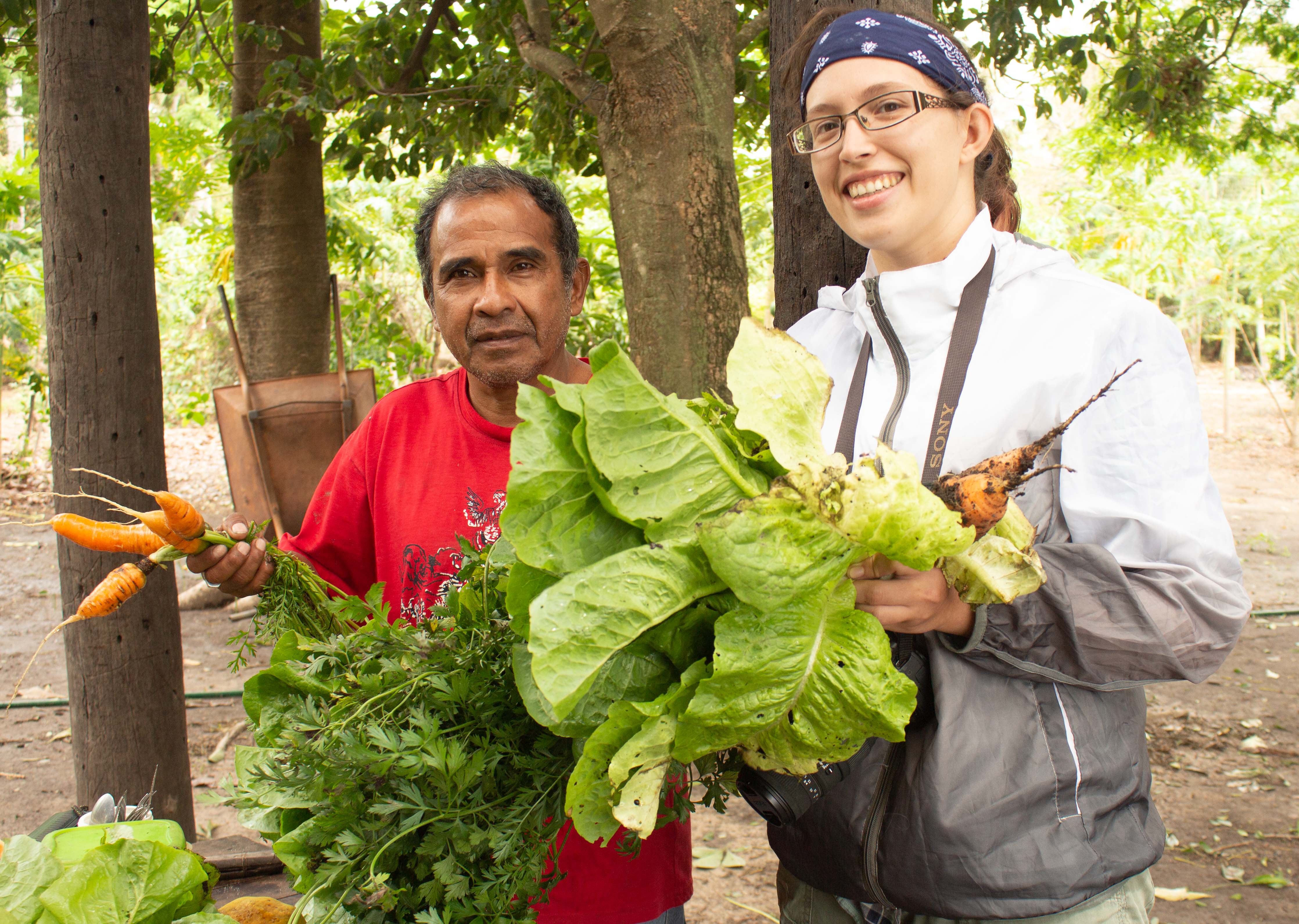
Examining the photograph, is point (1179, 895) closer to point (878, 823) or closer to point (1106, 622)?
point (878, 823)

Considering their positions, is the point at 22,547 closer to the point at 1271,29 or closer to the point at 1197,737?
the point at 1197,737

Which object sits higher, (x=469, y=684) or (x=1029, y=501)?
(x=1029, y=501)

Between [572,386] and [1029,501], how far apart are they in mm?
799

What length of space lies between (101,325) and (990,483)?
2680 millimetres

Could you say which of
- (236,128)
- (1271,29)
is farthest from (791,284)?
(1271,29)

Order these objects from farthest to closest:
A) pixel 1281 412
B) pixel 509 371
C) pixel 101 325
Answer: pixel 1281 412, pixel 101 325, pixel 509 371

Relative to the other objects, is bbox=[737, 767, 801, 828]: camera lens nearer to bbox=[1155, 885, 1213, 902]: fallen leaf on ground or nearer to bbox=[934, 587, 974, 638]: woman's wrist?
bbox=[934, 587, 974, 638]: woman's wrist

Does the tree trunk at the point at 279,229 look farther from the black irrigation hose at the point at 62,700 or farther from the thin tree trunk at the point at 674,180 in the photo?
the thin tree trunk at the point at 674,180

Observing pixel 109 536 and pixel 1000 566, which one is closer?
pixel 1000 566

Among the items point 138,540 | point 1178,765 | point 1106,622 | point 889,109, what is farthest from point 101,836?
point 1178,765

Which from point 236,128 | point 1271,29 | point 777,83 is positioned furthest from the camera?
point 1271,29

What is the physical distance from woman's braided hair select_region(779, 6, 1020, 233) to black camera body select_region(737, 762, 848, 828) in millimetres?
1071

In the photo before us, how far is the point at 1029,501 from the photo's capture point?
61.1 inches

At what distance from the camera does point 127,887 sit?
1638 mm
